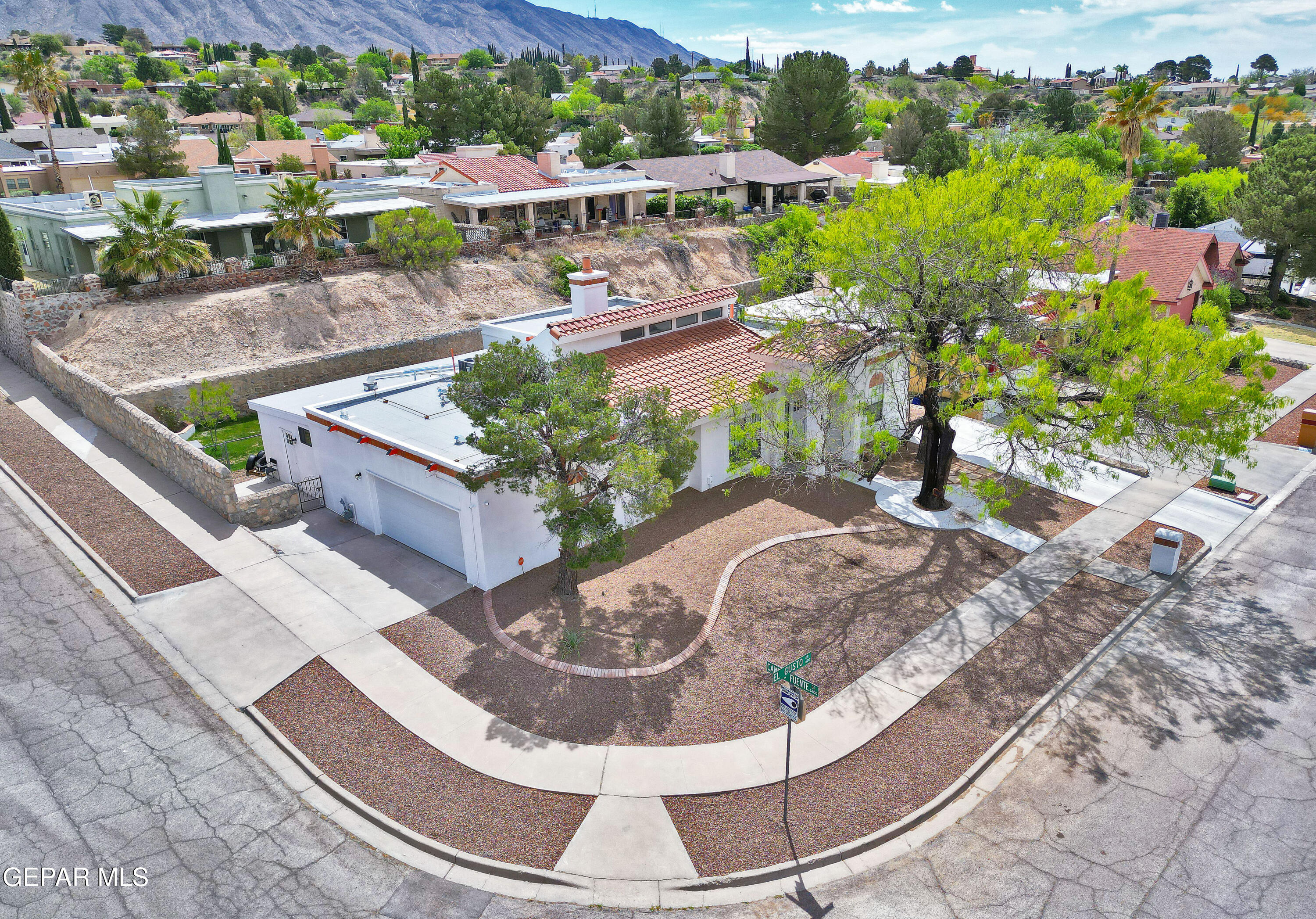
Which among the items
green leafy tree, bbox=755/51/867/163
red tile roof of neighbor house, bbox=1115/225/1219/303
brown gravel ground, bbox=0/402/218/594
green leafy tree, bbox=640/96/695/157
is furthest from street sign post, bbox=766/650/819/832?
green leafy tree, bbox=755/51/867/163

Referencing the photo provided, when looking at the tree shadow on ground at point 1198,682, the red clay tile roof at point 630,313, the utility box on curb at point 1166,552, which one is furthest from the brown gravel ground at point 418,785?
the utility box on curb at point 1166,552

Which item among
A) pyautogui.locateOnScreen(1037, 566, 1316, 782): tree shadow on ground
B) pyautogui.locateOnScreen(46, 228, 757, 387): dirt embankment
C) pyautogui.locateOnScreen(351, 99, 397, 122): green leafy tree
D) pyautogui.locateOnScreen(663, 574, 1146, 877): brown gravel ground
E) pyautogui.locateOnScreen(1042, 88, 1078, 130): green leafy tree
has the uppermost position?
pyautogui.locateOnScreen(351, 99, 397, 122): green leafy tree

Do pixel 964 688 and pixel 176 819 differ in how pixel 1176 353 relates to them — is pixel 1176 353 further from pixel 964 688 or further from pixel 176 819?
pixel 176 819

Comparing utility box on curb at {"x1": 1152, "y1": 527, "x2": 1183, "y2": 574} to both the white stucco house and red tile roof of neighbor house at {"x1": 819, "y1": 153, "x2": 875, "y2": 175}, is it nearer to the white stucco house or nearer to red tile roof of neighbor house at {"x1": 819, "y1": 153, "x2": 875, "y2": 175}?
the white stucco house

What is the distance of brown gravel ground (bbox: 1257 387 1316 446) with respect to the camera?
2712 cm

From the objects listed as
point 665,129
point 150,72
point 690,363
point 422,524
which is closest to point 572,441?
point 422,524

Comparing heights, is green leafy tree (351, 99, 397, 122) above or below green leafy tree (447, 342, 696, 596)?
above

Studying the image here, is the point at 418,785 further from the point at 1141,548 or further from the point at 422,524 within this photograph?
the point at 1141,548

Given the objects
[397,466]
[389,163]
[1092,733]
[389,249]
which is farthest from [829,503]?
[389,163]

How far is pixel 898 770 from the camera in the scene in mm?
12875

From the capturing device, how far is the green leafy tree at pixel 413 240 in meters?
41.0

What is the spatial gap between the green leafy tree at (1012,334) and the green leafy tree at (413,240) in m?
25.3

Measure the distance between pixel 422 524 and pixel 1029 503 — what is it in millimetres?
16243

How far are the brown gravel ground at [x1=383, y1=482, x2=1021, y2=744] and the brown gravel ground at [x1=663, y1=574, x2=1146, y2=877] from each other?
140cm
